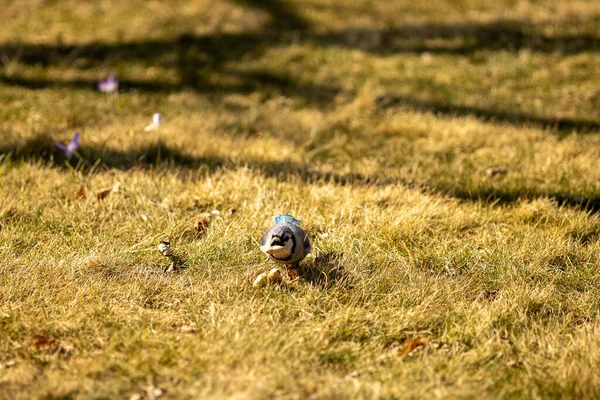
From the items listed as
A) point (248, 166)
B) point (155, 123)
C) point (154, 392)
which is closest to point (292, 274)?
point (154, 392)

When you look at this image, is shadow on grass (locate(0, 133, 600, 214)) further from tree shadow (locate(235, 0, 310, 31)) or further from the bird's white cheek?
tree shadow (locate(235, 0, 310, 31))

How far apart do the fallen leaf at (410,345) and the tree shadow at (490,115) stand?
325cm

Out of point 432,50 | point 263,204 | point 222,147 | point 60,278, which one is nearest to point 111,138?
point 222,147

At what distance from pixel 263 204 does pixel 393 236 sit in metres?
0.85

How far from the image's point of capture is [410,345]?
2668mm

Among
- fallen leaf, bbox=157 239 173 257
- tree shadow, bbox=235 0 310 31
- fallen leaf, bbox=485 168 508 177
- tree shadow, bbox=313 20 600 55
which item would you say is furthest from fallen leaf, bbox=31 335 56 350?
tree shadow, bbox=235 0 310 31

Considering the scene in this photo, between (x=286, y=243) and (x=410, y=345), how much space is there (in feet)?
2.40

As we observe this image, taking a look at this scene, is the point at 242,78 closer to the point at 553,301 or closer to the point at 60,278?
the point at 60,278

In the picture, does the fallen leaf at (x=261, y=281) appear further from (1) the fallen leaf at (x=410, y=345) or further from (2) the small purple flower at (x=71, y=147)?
(2) the small purple flower at (x=71, y=147)

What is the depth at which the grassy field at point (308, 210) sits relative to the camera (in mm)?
2543

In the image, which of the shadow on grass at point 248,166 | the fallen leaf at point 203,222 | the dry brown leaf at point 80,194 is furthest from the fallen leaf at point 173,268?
the shadow on grass at point 248,166

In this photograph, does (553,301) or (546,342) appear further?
(553,301)

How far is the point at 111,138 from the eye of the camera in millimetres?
4828

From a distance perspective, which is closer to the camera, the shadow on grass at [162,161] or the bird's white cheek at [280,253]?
the bird's white cheek at [280,253]
